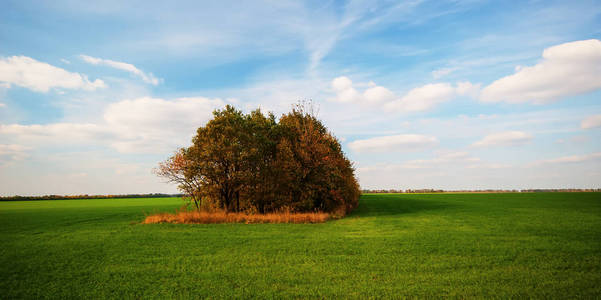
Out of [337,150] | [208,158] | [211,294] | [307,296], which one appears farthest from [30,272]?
[337,150]

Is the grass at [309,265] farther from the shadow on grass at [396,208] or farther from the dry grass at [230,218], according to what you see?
the shadow on grass at [396,208]

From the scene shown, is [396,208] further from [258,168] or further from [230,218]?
[230,218]

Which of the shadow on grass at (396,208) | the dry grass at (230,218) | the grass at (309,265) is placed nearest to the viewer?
the grass at (309,265)

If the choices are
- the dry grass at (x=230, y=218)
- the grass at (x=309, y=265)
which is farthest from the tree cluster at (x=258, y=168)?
the grass at (x=309, y=265)

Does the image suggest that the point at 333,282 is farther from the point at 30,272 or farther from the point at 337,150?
the point at 337,150

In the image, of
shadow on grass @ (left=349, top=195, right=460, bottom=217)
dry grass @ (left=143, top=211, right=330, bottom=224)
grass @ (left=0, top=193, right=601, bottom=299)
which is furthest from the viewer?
shadow on grass @ (left=349, top=195, right=460, bottom=217)

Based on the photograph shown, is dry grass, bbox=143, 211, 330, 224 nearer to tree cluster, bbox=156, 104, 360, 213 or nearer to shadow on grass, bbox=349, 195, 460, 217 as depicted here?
tree cluster, bbox=156, 104, 360, 213

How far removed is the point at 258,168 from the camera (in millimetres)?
24297

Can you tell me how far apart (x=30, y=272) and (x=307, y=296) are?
368 inches

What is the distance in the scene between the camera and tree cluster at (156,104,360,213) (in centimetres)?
2297

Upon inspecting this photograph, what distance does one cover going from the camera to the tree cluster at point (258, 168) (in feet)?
75.4

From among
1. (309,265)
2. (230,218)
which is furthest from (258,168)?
(309,265)

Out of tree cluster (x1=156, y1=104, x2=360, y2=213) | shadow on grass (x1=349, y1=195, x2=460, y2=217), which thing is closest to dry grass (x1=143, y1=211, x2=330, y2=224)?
tree cluster (x1=156, y1=104, x2=360, y2=213)

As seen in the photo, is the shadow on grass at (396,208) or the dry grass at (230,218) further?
the shadow on grass at (396,208)
